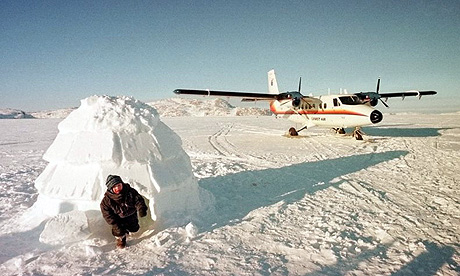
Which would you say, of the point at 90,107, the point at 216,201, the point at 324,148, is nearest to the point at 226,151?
the point at 324,148

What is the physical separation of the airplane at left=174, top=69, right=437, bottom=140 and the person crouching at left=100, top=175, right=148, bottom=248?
12.1m

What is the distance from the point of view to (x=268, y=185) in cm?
751

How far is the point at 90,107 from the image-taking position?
5.50m

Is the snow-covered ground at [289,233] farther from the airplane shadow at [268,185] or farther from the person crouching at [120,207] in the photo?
the person crouching at [120,207]

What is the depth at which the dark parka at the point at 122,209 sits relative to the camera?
4.06 meters

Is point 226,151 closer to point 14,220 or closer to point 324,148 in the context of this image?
point 324,148

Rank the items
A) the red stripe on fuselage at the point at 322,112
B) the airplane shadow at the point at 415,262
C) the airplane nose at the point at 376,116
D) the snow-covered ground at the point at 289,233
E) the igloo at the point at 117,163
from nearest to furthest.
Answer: the airplane shadow at the point at 415,262 → the snow-covered ground at the point at 289,233 → the igloo at the point at 117,163 → the airplane nose at the point at 376,116 → the red stripe on fuselage at the point at 322,112

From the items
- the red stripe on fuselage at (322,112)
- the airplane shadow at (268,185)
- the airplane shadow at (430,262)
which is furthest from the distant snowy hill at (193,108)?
the airplane shadow at (430,262)

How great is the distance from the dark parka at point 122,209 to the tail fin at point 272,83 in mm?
20458

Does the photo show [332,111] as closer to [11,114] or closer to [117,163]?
[117,163]

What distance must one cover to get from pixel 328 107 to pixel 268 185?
37.1ft

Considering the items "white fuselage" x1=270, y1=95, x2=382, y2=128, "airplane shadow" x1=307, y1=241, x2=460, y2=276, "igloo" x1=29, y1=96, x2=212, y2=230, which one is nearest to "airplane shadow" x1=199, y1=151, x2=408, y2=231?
"igloo" x1=29, y1=96, x2=212, y2=230

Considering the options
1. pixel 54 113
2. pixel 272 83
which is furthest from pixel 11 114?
pixel 272 83

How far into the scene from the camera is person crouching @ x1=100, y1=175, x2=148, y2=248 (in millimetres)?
4035
